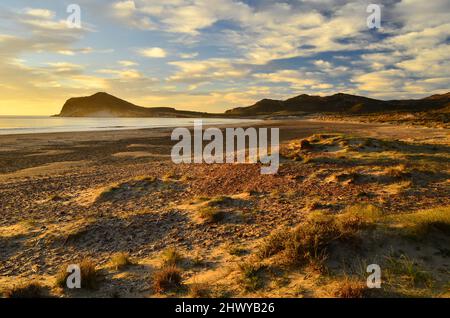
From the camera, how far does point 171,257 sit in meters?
9.63

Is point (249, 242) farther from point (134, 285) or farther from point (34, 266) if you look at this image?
point (34, 266)

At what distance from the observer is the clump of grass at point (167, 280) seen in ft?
26.2

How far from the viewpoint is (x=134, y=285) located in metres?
8.38

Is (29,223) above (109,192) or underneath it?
underneath

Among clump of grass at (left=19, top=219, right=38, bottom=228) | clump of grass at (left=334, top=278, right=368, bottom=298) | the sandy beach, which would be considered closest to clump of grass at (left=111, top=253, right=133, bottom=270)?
the sandy beach

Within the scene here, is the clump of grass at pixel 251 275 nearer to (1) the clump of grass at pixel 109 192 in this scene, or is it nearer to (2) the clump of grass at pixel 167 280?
(2) the clump of grass at pixel 167 280

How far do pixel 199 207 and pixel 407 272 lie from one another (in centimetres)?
827

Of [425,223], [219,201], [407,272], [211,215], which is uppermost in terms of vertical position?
[425,223]

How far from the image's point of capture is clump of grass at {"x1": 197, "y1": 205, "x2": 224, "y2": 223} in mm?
12750

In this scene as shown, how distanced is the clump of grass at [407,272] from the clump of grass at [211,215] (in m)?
6.13

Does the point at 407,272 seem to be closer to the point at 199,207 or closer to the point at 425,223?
the point at 425,223

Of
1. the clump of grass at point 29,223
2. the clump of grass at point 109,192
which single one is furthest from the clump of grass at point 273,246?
the clump of grass at point 109,192

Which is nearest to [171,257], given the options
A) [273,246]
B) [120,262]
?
[120,262]

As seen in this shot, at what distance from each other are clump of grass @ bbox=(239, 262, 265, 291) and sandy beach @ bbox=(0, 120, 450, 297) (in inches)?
3.7
